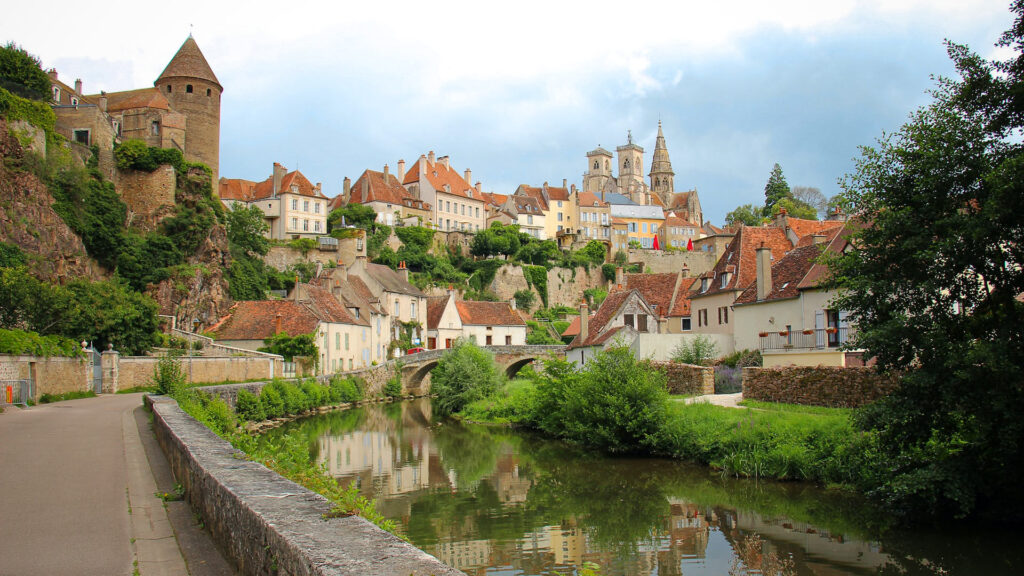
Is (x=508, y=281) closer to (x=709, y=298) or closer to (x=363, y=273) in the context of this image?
(x=363, y=273)

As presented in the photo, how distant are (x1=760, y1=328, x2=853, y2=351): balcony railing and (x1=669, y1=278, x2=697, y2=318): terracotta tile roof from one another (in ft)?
31.0

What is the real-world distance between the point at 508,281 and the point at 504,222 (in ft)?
46.7

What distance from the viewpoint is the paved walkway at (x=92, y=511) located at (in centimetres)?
594

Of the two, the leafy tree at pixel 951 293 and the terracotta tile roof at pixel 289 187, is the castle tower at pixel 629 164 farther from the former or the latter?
the leafy tree at pixel 951 293

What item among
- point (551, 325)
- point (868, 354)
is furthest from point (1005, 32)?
point (551, 325)

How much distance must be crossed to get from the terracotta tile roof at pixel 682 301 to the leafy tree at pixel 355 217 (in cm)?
3885

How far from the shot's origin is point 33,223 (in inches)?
1407

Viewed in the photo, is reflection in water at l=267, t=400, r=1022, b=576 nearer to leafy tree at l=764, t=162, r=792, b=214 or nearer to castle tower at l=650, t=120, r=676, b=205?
leafy tree at l=764, t=162, r=792, b=214

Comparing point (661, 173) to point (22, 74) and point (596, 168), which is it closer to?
point (596, 168)

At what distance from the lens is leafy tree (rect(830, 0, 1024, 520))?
37.1 ft

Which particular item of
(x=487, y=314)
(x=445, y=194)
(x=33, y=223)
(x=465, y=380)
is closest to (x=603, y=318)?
(x=465, y=380)

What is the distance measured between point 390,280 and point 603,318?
2334cm

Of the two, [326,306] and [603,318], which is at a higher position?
[326,306]

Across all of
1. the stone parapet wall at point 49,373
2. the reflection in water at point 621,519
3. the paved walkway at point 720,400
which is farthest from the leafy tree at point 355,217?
the paved walkway at point 720,400
